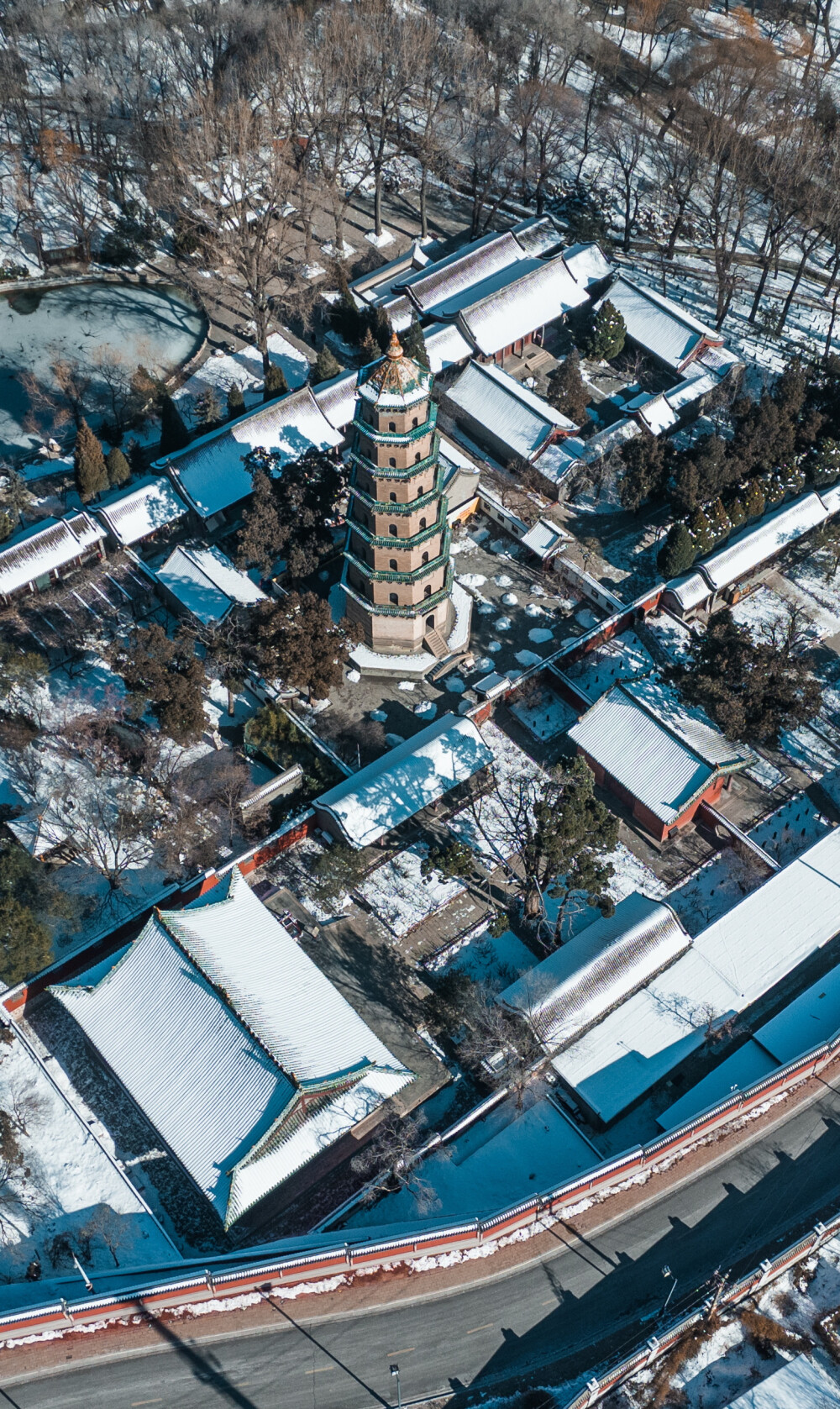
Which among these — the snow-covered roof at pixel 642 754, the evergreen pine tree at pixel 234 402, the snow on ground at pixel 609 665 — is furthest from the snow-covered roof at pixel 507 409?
the snow-covered roof at pixel 642 754

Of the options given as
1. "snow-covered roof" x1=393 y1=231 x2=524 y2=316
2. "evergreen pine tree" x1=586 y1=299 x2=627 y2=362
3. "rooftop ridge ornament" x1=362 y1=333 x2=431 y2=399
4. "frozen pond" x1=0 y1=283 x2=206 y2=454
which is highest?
"frozen pond" x1=0 y1=283 x2=206 y2=454

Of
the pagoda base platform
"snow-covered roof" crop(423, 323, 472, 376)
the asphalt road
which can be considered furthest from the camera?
"snow-covered roof" crop(423, 323, 472, 376)

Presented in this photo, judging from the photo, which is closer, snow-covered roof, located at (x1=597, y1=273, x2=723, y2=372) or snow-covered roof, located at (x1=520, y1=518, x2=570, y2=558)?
snow-covered roof, located at (x1=520, y1=518, x2=570, y2=558)

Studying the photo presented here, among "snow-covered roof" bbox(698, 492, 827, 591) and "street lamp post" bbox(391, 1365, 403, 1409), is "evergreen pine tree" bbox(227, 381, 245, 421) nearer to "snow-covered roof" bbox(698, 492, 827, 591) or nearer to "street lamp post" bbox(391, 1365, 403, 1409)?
"snow-covered roof" bbox(698, 492, 827, 591)

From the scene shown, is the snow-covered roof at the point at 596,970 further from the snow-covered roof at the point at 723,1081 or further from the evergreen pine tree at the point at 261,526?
the evergreen pine tree at the point at 261,526

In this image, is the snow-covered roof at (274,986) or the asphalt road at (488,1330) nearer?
the asphalt road at (488,1330)

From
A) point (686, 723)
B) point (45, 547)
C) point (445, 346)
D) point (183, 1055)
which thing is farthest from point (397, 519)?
point (183, 1055)

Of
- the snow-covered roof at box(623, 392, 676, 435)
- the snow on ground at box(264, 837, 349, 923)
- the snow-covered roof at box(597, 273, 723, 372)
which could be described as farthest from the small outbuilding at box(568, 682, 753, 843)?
the snow-covered roof at box(597, 273, 723, 372)
